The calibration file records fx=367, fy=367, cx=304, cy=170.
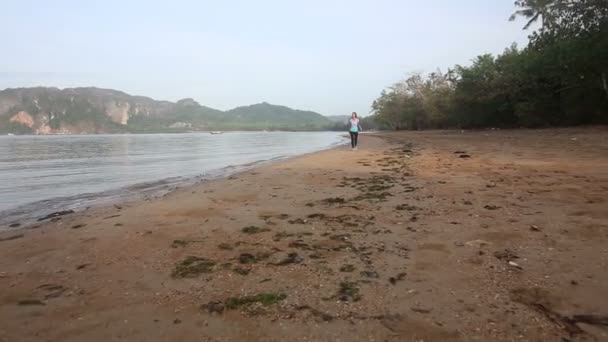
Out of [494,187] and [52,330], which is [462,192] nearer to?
[494,187]

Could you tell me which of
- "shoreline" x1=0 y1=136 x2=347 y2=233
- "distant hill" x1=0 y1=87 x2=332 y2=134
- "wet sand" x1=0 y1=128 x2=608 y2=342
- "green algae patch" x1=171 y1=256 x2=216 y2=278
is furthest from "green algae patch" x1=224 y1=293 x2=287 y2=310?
"distant hill" x1=0 y1=87 x2=332 y2=134

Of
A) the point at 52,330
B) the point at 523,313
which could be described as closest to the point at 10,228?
the point at 52,330

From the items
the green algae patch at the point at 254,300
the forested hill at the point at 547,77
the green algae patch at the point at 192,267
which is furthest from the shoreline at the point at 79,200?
the forested hill at the point at 547,77

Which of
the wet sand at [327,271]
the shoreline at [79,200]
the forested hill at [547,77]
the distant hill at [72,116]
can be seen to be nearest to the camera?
the wet sand at [327,271]

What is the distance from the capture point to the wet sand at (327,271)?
2.31 m

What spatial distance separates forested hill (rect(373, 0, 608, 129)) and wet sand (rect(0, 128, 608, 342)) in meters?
21.5

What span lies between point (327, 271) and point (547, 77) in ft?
98.7

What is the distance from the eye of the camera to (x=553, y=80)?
26.3 meters

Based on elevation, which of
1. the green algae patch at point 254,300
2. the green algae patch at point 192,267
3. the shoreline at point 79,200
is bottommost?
the shoreline at point 79,200

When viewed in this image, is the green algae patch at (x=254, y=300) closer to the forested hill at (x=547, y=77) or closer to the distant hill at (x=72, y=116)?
the forested hill at (x=547, y=77)

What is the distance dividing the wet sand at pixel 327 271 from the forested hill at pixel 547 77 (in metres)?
21.5

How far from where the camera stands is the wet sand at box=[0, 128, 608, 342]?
2.31 meters

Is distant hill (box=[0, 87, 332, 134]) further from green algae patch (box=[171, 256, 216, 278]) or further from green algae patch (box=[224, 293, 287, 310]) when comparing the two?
green algae patch (box=[224, 293, 287, 310])

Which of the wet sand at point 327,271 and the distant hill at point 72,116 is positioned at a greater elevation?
the distant hill at point 72,116
